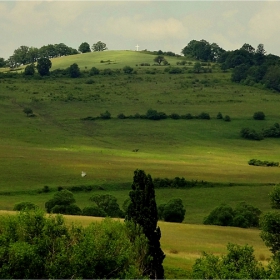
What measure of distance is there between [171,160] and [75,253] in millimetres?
89083

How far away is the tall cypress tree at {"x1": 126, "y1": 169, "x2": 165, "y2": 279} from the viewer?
39188 millimetres

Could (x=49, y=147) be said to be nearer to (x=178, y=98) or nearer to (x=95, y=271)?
(x=178, y=98)


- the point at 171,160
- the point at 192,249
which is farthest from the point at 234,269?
the point at 171,160

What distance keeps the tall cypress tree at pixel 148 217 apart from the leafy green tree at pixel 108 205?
34.1 m

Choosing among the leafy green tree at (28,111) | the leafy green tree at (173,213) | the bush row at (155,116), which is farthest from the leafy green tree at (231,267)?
the leafy green tree at (28,111)

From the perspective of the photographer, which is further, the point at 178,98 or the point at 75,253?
the point at 178,98

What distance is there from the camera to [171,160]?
12325cm

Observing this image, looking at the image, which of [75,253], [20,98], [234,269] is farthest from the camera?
[20,98]

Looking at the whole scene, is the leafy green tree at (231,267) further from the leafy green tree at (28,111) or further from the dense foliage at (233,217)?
the leafy green tree at (28,111)

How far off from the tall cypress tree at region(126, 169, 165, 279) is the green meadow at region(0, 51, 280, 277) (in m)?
6.88

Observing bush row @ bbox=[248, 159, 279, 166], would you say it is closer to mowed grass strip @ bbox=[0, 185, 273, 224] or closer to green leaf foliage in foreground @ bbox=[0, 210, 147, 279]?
mowed grass strip @ bbox=[0, 185, 273, 224]

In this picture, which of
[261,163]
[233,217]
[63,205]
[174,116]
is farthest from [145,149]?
[63,205]

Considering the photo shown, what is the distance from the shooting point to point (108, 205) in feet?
258

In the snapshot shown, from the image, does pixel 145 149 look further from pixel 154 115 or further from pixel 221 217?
pixel 221 217
